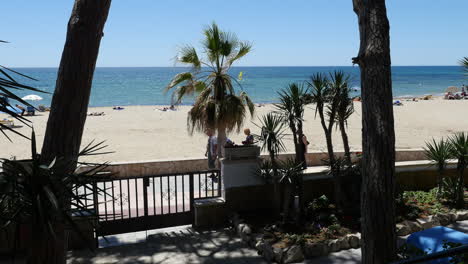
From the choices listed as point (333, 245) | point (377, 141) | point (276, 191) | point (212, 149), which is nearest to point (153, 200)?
point (276, 191)

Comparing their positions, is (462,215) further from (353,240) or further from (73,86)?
(73,86)

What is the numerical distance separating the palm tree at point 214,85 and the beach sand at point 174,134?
1733 mm

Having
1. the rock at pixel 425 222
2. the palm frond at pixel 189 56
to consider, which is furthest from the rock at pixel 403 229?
the palm frond at pixel 189 56

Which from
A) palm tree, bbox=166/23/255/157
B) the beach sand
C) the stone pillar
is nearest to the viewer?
the stone pillar

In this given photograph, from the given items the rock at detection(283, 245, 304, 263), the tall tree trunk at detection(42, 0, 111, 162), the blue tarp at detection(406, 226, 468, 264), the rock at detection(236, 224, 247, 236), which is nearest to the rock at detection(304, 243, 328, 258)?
the rock at detection(283, 245, 304, 263)

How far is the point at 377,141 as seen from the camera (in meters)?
5.29

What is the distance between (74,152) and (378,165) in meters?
3.51

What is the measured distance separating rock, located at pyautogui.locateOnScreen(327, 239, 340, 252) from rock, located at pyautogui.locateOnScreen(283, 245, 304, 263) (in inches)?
20.9

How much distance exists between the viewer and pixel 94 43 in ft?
17.8

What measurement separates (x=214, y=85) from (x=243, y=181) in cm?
306

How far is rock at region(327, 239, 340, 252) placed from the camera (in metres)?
6.80

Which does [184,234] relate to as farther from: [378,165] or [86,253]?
[378,165]

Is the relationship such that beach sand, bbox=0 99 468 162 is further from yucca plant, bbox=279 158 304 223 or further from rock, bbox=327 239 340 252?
rock, bbox=327 239 340 252

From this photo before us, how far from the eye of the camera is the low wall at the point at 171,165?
36.0 feet
